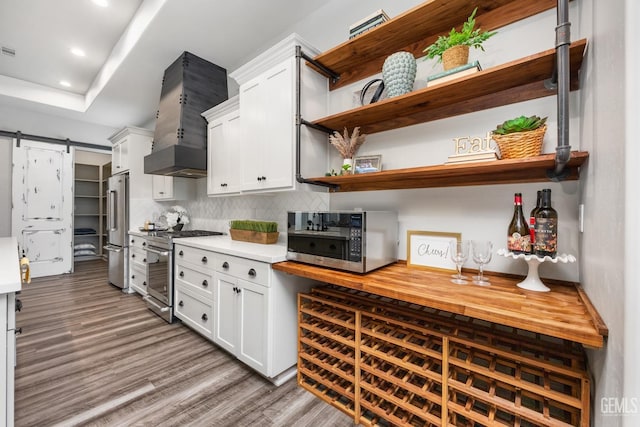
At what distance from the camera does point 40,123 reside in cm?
465

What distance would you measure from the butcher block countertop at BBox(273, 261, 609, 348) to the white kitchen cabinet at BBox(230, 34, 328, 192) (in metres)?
0.86

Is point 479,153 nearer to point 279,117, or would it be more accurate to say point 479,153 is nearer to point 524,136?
point 524,136

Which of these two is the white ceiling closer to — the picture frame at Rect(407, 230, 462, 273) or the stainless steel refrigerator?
the stainless steel refrigerator

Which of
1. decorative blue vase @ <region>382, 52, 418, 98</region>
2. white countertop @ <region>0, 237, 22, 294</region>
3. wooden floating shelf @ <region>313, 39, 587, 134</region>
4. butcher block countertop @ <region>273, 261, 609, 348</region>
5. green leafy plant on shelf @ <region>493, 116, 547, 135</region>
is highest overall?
decorative blue vase @ <region>382, 52, 418, 98</region>

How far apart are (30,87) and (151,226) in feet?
9.40

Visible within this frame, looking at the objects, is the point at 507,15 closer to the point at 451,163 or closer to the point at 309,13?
the point at 451,163

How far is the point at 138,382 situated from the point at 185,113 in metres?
2.60

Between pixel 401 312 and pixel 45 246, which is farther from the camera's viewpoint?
pixel 45 246

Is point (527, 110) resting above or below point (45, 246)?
above

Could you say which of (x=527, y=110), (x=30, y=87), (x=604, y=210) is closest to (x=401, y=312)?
(x=604, y=210)

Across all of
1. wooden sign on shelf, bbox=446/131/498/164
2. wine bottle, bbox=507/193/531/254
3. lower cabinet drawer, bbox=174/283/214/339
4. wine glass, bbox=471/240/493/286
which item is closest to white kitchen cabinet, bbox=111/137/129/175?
lower cabinet drawer, bbox=174/283/214/339

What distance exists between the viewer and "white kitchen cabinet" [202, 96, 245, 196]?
8.89ft

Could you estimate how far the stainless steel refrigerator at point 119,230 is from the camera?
397 centimetres

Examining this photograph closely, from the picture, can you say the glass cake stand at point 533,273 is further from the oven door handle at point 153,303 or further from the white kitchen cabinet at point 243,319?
the oven door handle at point 153,303
